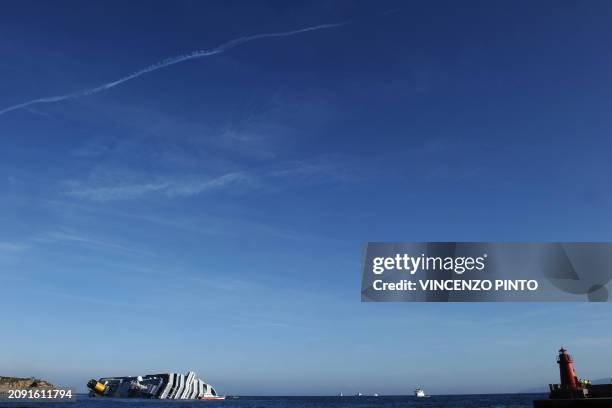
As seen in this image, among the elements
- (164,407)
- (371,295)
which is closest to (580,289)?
(371,295)

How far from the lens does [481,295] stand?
3641cm

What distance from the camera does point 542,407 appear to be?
138ft

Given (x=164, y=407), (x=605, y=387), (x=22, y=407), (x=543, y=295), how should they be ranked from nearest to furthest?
(x=543, y=295), (x=605, y=387), (x=22, y=407), (x=164, y=407)

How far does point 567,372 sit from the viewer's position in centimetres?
4378

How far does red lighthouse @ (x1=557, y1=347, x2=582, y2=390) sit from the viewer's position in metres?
43.6

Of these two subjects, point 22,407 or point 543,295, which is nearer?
point 543,295

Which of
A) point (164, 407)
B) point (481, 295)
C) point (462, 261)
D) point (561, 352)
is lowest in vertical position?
point (164, 407)

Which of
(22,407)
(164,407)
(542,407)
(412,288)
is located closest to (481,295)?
(412,288)

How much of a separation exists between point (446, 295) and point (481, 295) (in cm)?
242

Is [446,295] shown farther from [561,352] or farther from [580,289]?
[561,352]

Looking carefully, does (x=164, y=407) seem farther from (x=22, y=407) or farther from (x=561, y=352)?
(x=561, y=352)

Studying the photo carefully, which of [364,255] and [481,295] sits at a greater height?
[364,255]

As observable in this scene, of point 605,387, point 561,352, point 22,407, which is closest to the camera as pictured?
point 605,387

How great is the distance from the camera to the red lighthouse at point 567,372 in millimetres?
43562
